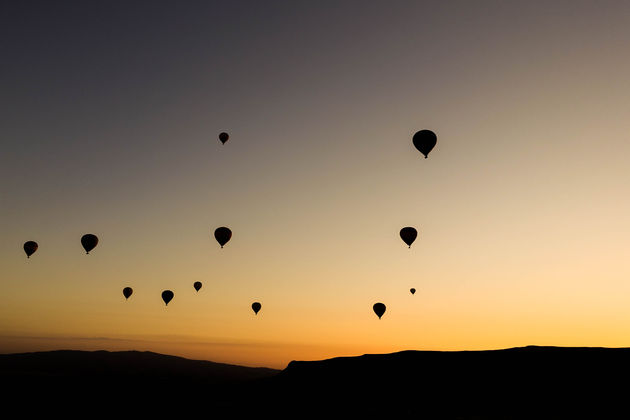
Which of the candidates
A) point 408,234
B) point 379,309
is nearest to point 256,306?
point 379,309

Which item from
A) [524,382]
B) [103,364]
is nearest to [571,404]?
[524,382]

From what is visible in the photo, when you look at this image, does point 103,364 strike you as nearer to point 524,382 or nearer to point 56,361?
point 56,361

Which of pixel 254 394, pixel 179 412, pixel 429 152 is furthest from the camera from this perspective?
pixel 254 394

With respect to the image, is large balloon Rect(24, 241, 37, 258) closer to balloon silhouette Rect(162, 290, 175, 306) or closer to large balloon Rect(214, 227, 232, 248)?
balloon silhouette Rect(162, 290, 175, 306)

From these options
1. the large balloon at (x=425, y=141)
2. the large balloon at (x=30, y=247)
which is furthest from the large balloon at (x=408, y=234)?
the large balloon at (x=30, y=247)

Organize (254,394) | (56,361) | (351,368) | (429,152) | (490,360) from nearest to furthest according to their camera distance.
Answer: (429,152) < (490,360) < (254,394) < (351,368) < (56,361)

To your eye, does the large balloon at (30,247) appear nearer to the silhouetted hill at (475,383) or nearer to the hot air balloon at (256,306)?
the hot air balloon at (256,306)

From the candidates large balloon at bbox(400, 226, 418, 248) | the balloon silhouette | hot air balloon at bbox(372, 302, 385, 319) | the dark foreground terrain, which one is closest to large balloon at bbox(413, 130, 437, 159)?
large balloon at bbox(400, 226, 418, 248)
